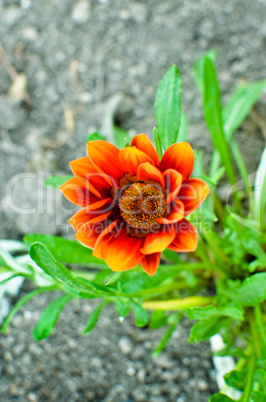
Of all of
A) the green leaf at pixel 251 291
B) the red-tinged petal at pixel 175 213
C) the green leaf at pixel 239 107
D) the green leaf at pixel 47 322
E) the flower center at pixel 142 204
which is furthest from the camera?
the green leaf at pixel 239 107

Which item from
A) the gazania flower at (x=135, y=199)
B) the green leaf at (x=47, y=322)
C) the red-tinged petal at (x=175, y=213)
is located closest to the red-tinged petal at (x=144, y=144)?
the gazania flower at (x=135, y=199)

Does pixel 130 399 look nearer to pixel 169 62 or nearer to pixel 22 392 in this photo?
pixel 22 392

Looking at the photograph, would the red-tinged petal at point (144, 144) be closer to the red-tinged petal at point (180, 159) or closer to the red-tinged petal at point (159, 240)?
the red-tinged petal at point (180, 159)

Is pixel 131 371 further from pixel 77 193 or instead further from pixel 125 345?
pixel 77 193

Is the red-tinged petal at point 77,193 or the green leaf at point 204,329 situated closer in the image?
the red-tinged petal at point 77,193

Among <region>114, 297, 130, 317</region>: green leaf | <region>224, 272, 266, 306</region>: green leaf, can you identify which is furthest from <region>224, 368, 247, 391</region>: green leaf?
<region>114, 297, 130, 317</region>: green leaf

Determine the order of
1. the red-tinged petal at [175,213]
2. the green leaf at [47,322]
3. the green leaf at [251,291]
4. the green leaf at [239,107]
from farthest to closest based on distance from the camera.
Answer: the green leaf at [239,107] → the green leaf at [47,322] → the green leaf at [251,291] → the red-tinged petal at [175,213]

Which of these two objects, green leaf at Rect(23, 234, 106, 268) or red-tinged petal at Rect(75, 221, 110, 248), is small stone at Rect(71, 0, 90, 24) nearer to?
green leaf at Rect(23, 234, 106, 268)
